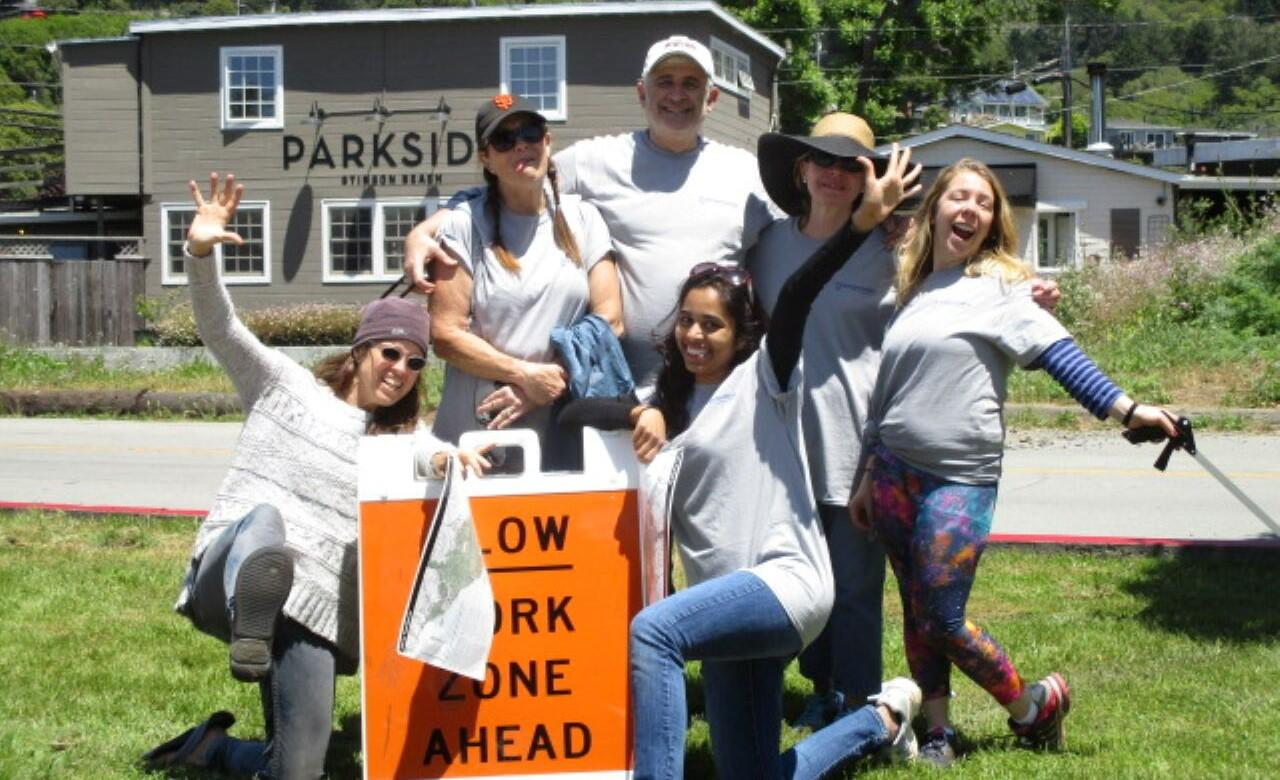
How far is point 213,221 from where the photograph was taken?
16.6 ft

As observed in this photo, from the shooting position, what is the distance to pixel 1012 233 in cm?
548

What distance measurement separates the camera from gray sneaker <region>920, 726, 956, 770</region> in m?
5.46

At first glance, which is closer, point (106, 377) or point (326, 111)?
point (106, 377)

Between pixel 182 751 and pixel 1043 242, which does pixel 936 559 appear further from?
pixel 1043 242

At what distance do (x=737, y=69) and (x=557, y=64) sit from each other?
15.0ft

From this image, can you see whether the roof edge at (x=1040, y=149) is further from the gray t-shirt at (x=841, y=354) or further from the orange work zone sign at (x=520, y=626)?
the orange work zone sign at (x=520, y=626)

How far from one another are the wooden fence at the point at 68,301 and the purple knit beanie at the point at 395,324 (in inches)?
1047

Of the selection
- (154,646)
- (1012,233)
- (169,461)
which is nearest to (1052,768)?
(1012,233)

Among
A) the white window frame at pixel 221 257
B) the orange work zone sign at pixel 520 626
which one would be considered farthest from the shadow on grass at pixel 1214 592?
the white window frame at pixel 221 257

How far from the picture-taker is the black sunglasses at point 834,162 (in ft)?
17.4

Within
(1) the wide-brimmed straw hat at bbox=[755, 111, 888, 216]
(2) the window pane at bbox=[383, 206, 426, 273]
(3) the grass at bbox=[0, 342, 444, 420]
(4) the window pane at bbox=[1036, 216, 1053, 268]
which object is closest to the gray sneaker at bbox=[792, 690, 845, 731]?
(1) the wide-brimmed straw hat at bbox=[755, 111, 888, 216]

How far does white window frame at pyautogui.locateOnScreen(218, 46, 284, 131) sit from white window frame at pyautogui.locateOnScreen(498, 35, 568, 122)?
14.4 feet

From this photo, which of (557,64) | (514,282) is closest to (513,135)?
(514,282)

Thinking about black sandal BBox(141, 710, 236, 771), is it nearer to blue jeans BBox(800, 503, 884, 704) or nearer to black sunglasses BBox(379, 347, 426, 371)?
black sunglasses BBox(379, 347, 426, 371)
